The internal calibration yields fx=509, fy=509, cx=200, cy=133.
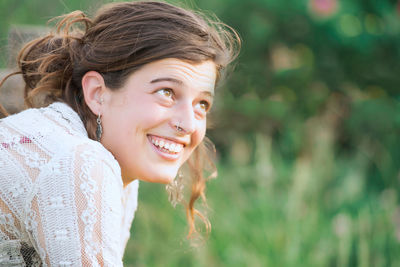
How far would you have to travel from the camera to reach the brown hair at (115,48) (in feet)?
6.10

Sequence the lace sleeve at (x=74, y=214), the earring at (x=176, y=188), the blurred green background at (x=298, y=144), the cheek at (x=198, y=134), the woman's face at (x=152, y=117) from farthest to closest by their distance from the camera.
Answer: the blurred green background at (x=298, y=144)
the earring at (x=176, y=188)
the cheek at (x=198, y=134)
the woman's face at (x=152, y=117)
the lace sleeve at (x=74, y=214)

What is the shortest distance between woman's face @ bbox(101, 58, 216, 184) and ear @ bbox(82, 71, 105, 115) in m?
0.03

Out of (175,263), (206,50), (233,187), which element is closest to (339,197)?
(233,187)

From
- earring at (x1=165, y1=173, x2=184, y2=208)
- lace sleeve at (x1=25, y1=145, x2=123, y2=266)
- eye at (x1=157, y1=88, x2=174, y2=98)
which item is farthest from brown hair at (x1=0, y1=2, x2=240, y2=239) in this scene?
earring at (x1=165, y1=173, x2=184, y2=208)

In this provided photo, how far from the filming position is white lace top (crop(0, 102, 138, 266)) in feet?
5.02

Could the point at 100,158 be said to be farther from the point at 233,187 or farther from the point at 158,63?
the point at 233,187

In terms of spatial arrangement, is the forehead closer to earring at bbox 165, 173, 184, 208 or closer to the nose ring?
the nose ring

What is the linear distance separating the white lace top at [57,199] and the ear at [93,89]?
7.3 inches

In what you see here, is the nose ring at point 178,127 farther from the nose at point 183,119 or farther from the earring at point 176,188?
the earring at point 176,188

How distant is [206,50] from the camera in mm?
1958

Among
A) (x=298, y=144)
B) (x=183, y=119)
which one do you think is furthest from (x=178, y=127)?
(x=298, y=144)

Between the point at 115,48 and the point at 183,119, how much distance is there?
360mm

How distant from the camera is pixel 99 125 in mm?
1919

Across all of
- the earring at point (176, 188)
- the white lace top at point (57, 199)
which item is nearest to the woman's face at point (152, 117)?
the white lace top at point (57, 199)
